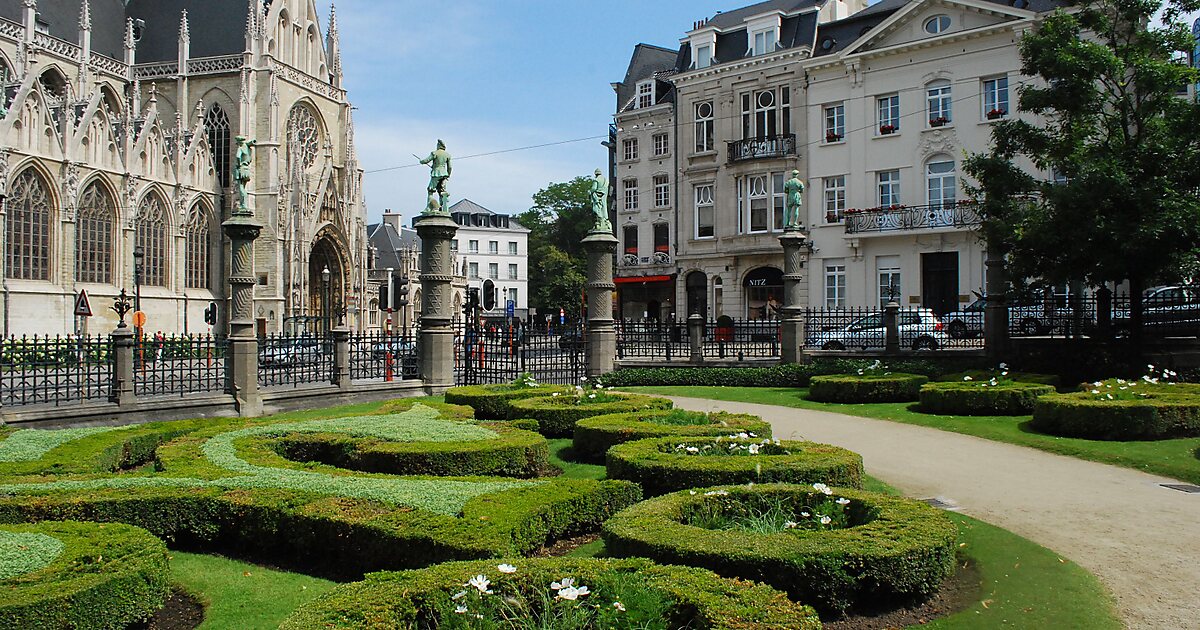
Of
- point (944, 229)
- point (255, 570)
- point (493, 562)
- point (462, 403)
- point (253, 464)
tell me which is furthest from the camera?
point (944, 229)

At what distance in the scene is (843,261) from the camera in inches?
1560

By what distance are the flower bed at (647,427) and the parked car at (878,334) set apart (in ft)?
41.4

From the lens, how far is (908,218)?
37.2 m

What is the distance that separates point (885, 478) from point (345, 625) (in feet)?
26.1

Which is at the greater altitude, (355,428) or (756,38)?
(756,38)

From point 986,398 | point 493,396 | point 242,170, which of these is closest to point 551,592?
point 493,396

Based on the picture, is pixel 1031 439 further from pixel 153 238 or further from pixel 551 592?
pixel 153 238

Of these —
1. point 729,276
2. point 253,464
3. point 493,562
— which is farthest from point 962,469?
point 729,276

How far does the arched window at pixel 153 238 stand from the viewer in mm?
44000

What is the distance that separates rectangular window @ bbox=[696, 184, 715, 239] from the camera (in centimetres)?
4503

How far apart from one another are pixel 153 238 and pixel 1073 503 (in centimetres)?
4556

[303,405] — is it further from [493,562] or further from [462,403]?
[493,562]

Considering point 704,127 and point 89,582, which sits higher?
point 704,127

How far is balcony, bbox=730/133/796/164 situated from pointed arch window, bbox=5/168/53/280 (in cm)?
3181
